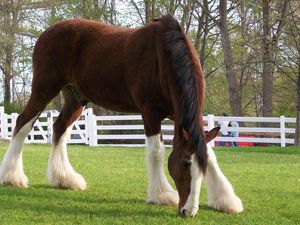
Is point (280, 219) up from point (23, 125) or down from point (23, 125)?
down

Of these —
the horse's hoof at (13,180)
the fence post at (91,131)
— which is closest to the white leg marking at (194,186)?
the horse's hoof at (13,180)

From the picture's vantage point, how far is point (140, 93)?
A: 16.5ft

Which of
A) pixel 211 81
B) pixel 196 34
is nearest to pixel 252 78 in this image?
pixel 211 81

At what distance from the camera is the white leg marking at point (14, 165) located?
5.98 meters

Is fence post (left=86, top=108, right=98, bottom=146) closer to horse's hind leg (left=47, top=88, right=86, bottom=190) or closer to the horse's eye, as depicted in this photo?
horse's hind leg (left=47, top=88, right=86, bottom=190)

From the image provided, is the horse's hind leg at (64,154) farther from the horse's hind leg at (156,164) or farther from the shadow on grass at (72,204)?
the horse's hind leg at (156,164)

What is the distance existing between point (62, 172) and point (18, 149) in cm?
63

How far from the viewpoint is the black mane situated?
13.7ft

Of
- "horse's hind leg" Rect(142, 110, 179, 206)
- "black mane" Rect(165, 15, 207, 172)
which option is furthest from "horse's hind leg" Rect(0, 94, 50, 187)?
"black mane" Rect(165, 15, 207, 172)

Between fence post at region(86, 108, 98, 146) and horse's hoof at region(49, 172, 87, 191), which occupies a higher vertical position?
fence post at region(86, 108, 98, 146)

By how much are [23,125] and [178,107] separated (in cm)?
248

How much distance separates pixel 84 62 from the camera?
593 cm

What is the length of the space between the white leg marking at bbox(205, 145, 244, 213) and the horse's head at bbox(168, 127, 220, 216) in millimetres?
565

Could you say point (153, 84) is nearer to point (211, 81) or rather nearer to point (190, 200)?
point (190, 200)
